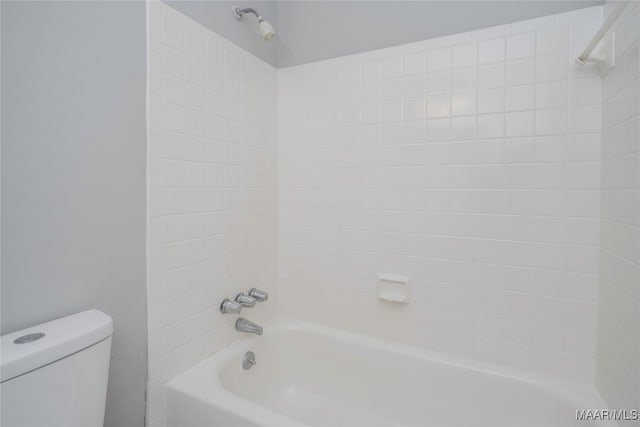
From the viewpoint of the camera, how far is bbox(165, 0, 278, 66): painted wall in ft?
4.08

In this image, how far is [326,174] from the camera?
5.40ft

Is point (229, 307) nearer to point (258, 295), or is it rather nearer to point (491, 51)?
point (258, 295)

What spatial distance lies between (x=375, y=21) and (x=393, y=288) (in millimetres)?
1349

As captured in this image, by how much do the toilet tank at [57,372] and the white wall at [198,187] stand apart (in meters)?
0.24

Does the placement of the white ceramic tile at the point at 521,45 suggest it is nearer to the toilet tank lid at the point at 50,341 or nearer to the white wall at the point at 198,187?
the white wall at the point at 198,187

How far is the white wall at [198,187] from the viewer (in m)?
1.13

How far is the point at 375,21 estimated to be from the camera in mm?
1502

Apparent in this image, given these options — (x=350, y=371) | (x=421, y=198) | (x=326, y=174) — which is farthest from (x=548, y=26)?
(x=350, y=371)

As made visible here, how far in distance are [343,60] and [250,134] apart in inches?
24.9

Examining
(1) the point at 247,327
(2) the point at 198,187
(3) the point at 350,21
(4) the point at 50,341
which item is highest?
(3) the point at 350,21

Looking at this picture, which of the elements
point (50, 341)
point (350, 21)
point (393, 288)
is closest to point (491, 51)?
point (350, 21)

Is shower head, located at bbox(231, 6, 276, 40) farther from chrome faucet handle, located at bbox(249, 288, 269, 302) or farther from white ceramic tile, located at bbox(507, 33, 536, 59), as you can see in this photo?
chrome faucet handle, located at bbox(249, 288, 269, 302)

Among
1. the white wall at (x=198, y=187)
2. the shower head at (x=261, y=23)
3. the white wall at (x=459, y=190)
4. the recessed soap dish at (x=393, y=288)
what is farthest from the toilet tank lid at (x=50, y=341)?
the shower head at (x=261, y=23)

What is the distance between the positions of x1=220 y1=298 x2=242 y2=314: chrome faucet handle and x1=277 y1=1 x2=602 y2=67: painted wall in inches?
52.9
